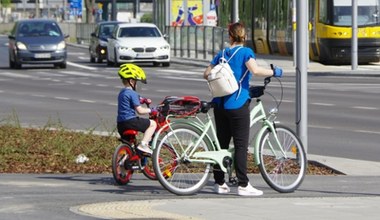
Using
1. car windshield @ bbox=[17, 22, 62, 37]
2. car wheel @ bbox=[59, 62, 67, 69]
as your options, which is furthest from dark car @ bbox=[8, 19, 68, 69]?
car wheel @ bbox=[59, 62, 67, 69]

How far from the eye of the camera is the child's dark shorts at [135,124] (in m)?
12.4

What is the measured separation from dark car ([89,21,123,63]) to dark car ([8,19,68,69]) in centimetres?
611

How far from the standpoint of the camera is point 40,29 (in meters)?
44.2

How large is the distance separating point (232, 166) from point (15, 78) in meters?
28.0

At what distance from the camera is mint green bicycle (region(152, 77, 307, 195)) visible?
11688mm

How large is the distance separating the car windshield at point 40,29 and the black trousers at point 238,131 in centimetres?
3256

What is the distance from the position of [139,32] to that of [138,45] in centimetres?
154

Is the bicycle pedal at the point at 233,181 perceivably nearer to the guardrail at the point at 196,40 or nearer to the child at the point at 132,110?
the child at the point at 132,110

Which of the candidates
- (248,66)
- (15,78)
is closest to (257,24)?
(15,78)

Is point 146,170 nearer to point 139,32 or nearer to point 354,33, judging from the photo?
point 354,33

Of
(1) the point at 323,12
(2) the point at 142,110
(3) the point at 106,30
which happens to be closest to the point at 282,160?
(2) the point at 142,110

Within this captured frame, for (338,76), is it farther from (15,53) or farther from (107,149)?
(107,149)

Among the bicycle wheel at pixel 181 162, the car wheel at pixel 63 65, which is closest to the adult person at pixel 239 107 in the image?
the bicycle wheel at pixel 181 162

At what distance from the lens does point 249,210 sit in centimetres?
1062
